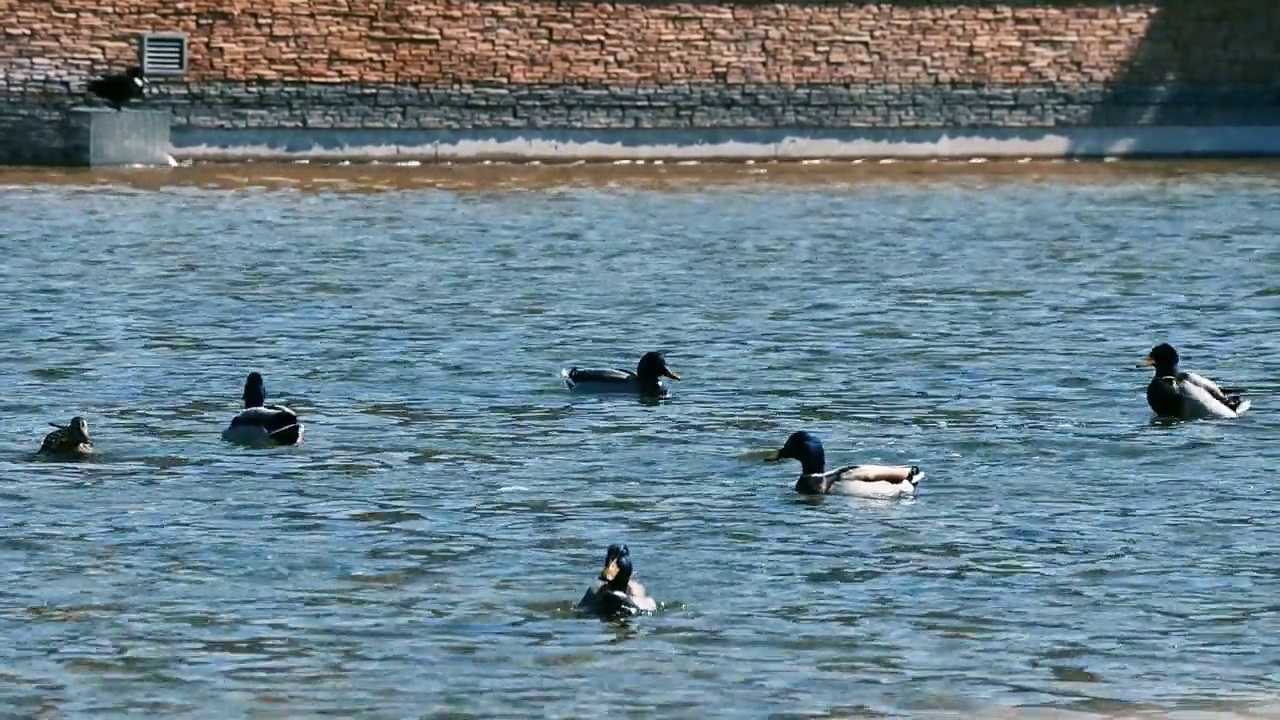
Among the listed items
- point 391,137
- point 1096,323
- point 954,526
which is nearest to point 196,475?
point 954,526

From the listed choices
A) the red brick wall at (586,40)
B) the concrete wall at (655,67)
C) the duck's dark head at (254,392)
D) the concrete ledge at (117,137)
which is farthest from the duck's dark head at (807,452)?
the red brick wall at (586,40)

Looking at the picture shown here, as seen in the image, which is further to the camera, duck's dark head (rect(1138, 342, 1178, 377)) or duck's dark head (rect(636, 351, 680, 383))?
duck's dark head (rect(636, 351, 680, 383))

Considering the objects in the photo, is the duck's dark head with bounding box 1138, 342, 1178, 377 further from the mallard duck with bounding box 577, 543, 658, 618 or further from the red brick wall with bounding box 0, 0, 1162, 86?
→ the red brick wall with bounding box 0, 0, 1162, 86

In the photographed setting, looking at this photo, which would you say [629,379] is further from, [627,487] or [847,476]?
[847,476]

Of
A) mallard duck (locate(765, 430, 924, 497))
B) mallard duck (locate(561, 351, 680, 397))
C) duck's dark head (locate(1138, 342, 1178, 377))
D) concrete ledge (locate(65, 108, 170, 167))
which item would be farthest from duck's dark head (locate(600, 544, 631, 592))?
concrete ledge (locate(65, 108, 170, 167))

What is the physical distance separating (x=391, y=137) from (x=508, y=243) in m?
14.9

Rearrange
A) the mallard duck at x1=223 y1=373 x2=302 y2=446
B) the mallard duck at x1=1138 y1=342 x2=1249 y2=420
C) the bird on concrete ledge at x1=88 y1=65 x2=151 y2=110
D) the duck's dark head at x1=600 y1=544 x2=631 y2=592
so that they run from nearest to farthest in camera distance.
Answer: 1. the duck's dark head at x1=600 y1=544 x2=631 y2=592
2. the mallard duck at x1=223 y1=373 x2=302 y2=446
3. the mallard duck at x1=1138 y1=342 x2=1249 y2=420
4. the bird on concrete ledge at x1=88 y1=65 x2=151 y2=110

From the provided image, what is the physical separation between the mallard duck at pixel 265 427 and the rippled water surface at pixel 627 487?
18 centimetres

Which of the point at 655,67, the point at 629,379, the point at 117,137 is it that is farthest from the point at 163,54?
the point at 629,379

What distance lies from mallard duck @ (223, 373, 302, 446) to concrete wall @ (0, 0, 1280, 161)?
94.2 ft

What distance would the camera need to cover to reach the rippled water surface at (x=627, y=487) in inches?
504

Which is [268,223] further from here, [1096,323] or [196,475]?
[196,475]

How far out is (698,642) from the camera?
13.4 metres

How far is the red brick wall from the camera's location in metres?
51.0
